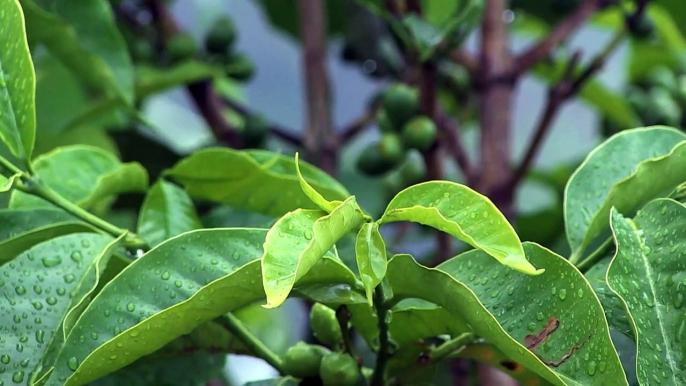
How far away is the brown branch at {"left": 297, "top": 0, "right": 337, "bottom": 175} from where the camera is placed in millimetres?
969

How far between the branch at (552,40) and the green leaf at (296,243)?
0.60 m

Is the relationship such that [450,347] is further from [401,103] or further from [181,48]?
[181,48]

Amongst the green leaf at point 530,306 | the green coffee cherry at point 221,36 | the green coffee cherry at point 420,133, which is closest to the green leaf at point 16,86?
the green leaf at point 530,306

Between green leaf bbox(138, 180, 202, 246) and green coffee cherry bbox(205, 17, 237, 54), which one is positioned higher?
green leaf bbox(138, 180, 202, 246)

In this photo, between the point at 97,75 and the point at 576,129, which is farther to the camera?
the point at 576,129

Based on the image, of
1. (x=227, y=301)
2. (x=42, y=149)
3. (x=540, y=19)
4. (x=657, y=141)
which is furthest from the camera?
(x=540, y=19)

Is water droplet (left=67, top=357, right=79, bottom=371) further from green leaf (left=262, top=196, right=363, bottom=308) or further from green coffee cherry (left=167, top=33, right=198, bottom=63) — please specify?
green coffee cherry (left=167, top=33, right=198, bottom=63)

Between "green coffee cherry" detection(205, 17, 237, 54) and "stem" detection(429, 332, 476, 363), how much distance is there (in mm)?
734

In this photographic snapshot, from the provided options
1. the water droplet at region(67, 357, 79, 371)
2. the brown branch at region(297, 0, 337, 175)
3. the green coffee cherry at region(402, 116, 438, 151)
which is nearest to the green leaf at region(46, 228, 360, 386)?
the water droplet at region(67, 357, 79, 371)

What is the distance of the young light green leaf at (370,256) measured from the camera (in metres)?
0.35

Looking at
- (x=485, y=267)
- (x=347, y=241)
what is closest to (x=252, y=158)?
(x=347, y=241)

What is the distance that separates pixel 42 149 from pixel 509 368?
61cm

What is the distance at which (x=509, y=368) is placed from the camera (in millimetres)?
462

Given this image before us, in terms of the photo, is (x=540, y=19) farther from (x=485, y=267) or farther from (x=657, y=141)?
(x=485, y=267)
